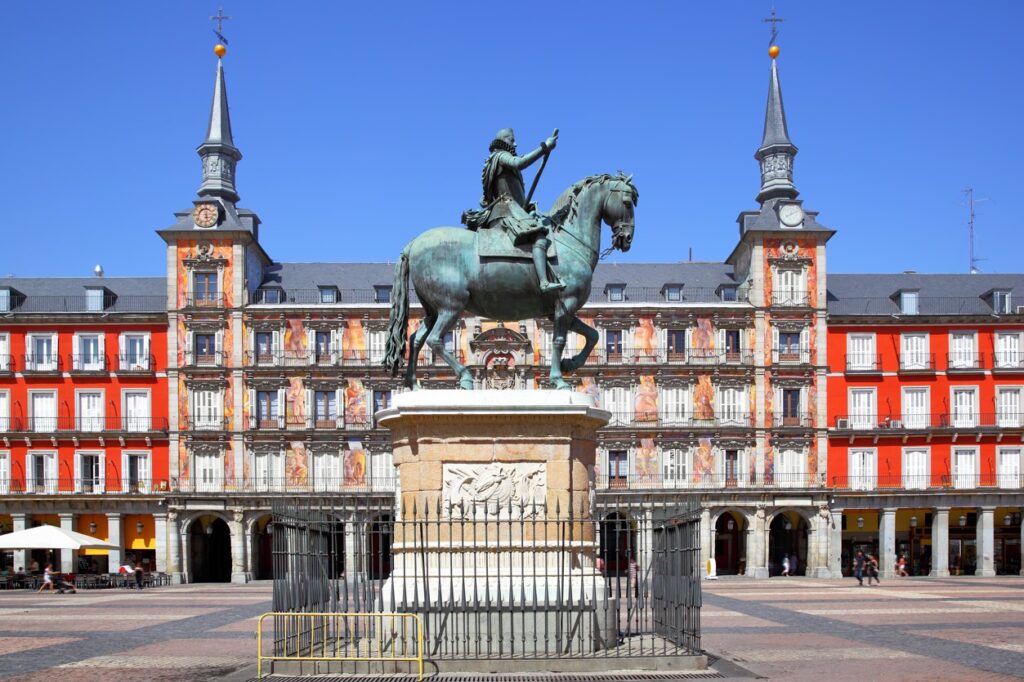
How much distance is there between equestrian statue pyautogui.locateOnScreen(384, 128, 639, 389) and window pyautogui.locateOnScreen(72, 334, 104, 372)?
164 ft

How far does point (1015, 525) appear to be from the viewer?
6212 centimetres

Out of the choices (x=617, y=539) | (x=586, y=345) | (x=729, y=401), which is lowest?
(x=617, y=539)

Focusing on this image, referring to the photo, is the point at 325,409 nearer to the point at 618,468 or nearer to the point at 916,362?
the point at 618,468

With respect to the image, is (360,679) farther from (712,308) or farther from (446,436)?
(712,308)

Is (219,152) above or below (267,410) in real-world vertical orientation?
above

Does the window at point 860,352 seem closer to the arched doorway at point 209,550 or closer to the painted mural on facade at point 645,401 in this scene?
the painted mural on facade at point 645,401

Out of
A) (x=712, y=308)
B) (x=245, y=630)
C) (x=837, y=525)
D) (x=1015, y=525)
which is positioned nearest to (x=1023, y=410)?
(x=1015, y=525)

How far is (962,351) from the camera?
61.4 m

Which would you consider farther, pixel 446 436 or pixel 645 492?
pixel 645 492

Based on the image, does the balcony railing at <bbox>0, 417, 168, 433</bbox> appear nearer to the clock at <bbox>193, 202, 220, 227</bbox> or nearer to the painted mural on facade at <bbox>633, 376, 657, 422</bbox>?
the clock at <bbox>193, 202, 220, 227</bbox>

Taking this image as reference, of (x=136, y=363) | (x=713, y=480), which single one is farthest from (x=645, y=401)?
(x=136, y=363)

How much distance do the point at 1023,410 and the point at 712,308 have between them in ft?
55.0

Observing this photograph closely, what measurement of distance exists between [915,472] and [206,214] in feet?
126

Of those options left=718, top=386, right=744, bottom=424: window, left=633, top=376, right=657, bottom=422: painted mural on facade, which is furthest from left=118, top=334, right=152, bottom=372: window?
left=718, top=386, right=744, bottom=424: window
